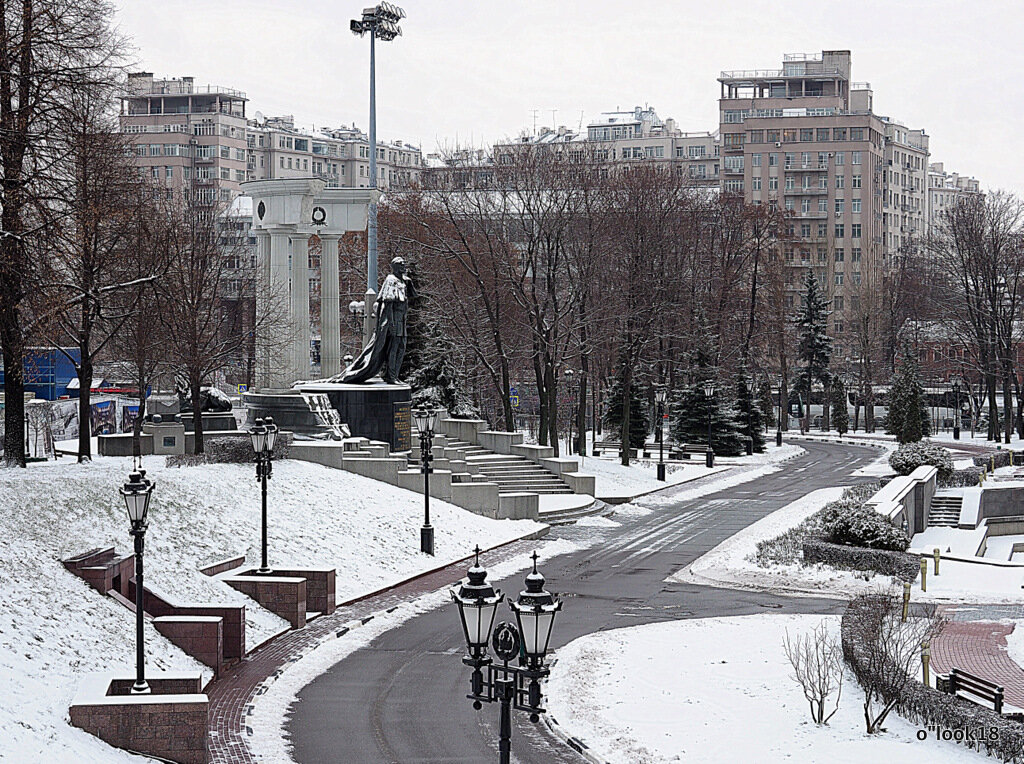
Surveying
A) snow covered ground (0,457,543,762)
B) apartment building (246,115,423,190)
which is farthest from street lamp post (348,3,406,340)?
apartment building (246,115,423,190)

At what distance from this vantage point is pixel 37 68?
24.3 metres

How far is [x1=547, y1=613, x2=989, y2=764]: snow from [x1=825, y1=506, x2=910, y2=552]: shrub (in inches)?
281

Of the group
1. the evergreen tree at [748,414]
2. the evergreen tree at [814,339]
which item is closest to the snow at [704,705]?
the evergreen tree at [748,414]

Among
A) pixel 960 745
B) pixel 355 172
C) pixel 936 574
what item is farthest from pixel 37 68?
pixel 355 172

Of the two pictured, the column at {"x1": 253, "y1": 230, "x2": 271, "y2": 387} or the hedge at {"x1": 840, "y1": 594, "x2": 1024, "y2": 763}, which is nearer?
the hedge at {"x1": 840, "y1": 594, "x2": 1024, "y2": 763}

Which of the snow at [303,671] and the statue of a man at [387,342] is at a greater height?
the statue of a man at [387,342]

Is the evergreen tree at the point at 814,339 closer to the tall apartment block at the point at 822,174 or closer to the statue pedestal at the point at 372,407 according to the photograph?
the tall apartment block at the point at 822,174

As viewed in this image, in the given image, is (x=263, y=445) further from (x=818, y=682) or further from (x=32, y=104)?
(x=818, y=682)

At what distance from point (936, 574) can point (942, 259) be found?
49.9 metres

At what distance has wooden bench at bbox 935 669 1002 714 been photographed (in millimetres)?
16805

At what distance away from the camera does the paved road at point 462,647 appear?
16141 millimetres

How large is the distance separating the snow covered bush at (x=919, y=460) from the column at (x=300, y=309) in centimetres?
2098

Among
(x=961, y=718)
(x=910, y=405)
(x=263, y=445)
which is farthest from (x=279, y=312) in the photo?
(x=910, y=405)

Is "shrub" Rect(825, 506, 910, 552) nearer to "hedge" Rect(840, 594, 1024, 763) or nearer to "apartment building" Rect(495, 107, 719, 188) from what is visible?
"hedge" Rect(840, 594, 1024, 763)
